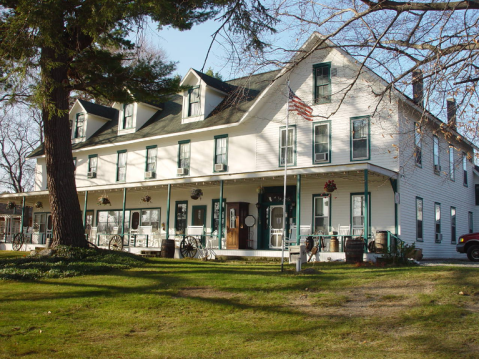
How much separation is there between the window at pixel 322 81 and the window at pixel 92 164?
46.6 feet

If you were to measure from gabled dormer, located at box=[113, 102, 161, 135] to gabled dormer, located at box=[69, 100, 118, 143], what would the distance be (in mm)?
3146

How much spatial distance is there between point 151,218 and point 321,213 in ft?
31.8

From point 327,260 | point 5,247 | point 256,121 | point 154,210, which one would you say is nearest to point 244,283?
point 327,260

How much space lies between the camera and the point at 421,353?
21.8 ft

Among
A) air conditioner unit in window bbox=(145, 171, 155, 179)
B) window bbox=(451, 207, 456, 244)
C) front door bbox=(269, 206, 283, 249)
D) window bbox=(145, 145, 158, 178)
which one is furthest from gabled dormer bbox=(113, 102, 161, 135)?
window bbox=(451, 207, 456, 244)

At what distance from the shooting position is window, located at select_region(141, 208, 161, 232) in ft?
82.4

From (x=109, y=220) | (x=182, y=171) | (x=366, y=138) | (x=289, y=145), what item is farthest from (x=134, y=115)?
(x=366, y=138)

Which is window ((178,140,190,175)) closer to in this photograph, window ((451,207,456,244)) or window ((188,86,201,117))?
window ((188,86,201,117))

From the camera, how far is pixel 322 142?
20.0 metres

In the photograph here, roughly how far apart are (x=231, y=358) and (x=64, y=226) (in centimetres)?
1048

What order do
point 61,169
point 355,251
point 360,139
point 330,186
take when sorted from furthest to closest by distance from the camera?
point 360,139
point 330,186
point 61,169
point 355,251

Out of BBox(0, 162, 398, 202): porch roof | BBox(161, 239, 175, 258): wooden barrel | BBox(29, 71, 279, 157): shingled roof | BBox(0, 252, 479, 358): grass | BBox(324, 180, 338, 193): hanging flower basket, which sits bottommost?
BBox(0, 252, 479, 358): grass

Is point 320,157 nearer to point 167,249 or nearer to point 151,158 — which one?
point 167,249

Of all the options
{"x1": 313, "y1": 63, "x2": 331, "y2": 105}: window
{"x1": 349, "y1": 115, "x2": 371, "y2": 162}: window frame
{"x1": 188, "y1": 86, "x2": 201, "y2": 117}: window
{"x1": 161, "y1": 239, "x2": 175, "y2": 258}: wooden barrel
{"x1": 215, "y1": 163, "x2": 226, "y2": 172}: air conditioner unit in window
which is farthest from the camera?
{"x1": 188, "y1": 86, "x2": 201, "y2": 117}: window
